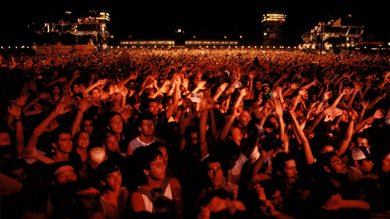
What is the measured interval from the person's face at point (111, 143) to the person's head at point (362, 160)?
96.6 inches

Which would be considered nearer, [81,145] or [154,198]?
[154,198]

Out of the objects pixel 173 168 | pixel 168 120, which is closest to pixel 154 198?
pixel 173 168

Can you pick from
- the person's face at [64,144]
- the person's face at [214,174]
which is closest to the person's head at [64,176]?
the person's face at [64,144]

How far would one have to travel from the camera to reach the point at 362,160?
177 inches

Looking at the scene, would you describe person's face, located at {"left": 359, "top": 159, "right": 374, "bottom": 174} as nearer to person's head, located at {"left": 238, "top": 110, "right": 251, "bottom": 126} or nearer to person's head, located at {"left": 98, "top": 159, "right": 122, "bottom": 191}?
person's head, located at {"left": 238, "top": 110, "right": 251, "bottom": 126}

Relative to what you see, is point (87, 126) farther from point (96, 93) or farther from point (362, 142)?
point (362, 142)

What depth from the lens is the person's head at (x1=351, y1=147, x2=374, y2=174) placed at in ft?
14.1

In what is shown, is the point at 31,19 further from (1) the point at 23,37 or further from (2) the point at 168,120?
(2) the point at 168,120

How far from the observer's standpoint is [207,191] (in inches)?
133

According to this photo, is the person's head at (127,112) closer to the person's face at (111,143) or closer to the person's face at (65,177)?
the person's face at (111,143)

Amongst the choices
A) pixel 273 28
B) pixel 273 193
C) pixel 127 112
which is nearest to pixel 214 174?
pixel 273 193

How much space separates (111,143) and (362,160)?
2.58 meters

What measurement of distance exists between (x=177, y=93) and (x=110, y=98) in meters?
1.27

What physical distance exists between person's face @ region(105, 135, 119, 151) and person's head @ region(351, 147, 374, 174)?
8.05ft
